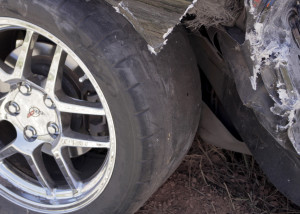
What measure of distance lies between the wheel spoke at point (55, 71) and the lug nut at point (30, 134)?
0.90ft

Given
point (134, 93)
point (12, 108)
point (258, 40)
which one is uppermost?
point (258, 40)

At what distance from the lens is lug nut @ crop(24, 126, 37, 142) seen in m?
2.12

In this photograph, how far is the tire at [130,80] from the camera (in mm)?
1681

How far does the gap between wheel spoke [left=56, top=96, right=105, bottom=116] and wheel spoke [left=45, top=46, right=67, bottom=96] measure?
64mm

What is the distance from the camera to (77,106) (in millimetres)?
1917

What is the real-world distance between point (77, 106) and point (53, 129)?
227 mm

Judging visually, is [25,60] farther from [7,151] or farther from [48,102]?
[7,151]

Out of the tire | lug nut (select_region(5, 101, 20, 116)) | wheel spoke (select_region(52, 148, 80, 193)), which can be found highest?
the tire

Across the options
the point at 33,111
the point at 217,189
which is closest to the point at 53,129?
the point at 33,111

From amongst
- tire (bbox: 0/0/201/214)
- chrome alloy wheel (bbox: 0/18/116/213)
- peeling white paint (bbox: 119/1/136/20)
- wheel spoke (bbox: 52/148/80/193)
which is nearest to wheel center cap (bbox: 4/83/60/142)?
chrome alloy wheel (bbox: 0/18/116/213)

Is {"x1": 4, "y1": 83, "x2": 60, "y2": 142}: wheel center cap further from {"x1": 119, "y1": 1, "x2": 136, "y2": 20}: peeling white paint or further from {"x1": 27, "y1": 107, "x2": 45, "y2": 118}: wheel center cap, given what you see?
{"x1": 119, "y1": 1, "x2": 136, "y2": 20}: peeling white paint

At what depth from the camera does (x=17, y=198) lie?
87.8 inches

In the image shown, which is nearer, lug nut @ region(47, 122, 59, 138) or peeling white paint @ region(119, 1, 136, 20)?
peeling white paint @ region(119, 1, 136, 20)

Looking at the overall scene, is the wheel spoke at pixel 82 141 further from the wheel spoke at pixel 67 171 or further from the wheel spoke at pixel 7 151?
the wheel spoke at pixel 7 151
